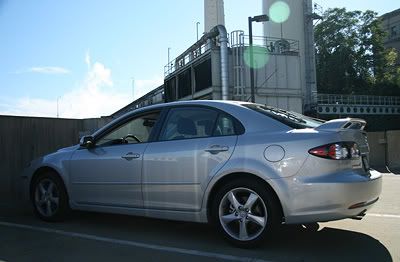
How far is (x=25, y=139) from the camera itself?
9.98m

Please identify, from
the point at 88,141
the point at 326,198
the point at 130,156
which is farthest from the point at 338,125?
the point at 88,141

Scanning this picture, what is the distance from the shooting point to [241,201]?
205 inches

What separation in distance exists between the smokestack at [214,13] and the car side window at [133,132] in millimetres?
38251

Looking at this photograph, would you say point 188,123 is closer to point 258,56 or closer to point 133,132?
point 133,132

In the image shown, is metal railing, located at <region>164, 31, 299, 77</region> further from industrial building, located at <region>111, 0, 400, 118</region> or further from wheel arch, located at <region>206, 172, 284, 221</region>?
wheel arch, located at <region>206, 172, 284, 221</region>

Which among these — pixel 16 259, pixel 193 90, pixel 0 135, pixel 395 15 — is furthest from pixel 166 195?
pixel 395 15

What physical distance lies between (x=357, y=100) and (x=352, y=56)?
12.9 meters

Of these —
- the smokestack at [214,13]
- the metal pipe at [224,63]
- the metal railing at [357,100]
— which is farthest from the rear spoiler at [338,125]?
the metal railing at [357,100]

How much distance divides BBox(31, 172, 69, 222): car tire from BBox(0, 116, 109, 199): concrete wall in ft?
9.24

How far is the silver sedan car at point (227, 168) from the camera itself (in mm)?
4875

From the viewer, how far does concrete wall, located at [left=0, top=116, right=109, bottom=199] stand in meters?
9.65

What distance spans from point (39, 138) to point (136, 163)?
489cm

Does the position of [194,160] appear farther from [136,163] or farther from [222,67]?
[222,67]

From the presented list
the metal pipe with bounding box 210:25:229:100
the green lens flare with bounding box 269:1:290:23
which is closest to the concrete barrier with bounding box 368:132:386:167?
the metal pipe with bounding box 210:25:229:100
